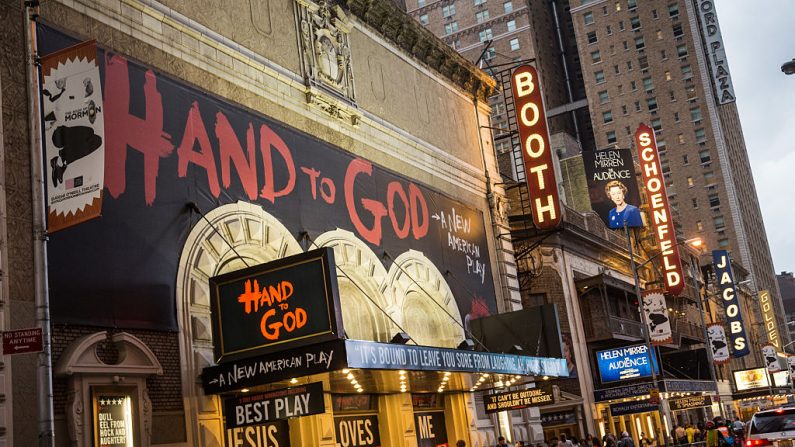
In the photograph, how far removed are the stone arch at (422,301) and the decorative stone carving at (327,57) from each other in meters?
4.70

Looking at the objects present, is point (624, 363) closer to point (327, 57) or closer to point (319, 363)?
point (327, 57)

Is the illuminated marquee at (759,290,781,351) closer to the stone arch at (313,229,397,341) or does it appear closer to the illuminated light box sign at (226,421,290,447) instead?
the stone arch at (313,229,397,341)

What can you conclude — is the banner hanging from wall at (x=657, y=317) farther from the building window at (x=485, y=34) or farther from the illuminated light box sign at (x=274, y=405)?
the building window at (x=485, y=34)

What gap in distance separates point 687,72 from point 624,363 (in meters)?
86.2

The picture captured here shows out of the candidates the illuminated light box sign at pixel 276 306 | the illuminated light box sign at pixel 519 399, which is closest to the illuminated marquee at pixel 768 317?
the illuminated light box sign at pixel 519 399

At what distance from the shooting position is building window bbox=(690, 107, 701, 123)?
11850 cm

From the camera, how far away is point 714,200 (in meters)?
118

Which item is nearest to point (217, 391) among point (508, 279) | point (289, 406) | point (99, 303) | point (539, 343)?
point (289, 406)

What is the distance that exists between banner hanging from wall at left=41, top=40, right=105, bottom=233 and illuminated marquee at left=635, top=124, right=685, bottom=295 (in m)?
43.3

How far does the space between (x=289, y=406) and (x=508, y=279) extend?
18.0 metres

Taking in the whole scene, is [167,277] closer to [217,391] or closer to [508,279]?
[217,391]

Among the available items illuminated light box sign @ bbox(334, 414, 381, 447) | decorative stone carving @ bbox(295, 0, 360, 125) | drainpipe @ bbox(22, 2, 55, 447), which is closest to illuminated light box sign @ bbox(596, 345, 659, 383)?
illuminated light box sign @ bbox(334, 414, 381, 447)

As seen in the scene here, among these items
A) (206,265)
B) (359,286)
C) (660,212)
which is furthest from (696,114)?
(206,265)

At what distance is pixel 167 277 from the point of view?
60.3ft
